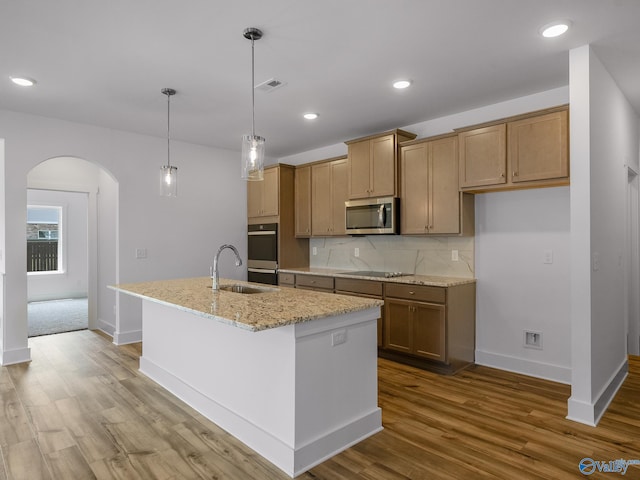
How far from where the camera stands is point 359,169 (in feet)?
15.0

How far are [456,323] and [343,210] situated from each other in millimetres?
1922

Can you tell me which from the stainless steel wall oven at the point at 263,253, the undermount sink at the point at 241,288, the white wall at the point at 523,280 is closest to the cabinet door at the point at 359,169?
the white wall at the point at 523,280

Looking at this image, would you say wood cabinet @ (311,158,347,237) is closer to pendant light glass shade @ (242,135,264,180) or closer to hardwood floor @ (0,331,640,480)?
hardwood floor @ (0,331,640,480)

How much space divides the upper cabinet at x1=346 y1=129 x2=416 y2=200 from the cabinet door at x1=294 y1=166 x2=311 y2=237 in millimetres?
859

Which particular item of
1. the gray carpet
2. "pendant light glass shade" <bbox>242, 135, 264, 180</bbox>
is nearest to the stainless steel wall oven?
the gray carpet

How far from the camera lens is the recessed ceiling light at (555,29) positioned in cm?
240

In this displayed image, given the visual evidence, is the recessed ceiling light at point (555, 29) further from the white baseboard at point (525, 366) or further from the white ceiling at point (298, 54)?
the white baseboard at point (525, 366)

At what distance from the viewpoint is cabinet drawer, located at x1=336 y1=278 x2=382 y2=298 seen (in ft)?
13.6

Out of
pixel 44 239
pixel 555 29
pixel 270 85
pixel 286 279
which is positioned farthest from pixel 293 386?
pixel 44 239

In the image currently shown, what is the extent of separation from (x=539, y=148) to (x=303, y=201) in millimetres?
3032

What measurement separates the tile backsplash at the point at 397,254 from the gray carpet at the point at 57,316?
3743 millimetres

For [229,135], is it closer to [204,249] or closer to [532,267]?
[204,249]

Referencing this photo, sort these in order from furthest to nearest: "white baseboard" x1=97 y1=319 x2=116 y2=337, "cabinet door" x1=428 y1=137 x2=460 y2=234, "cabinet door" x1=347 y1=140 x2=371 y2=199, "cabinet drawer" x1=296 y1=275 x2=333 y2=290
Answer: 1. "white baseboard" x1=97 y1=319 x2=116 y2=337
2. "cabinet drawer" x1=296 y1=275 x2=333 y2=290
3. "cabinet door" x1=347 y1=140 x2=371 y2=199
4. "cabinet door" x1=428 y1=137 x2=460 y2=234

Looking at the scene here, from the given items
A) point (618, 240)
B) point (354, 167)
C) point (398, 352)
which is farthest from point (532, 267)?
point (354, 167)
